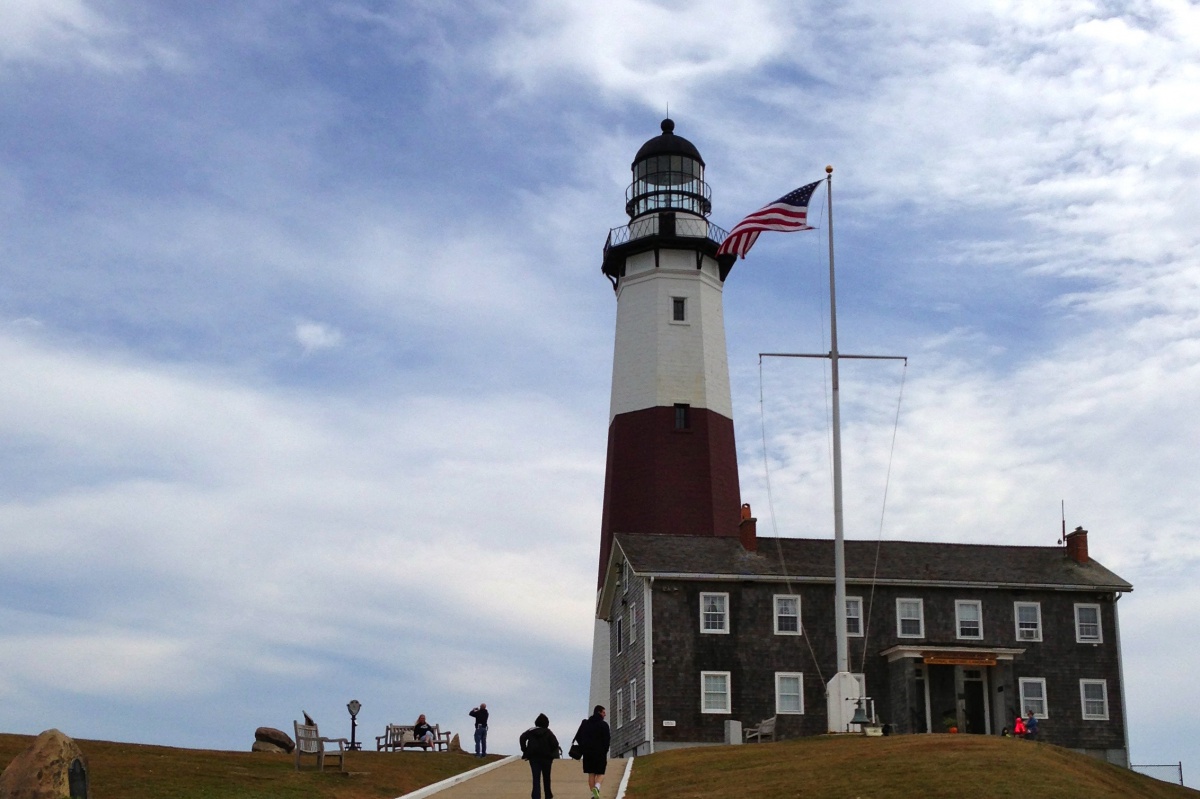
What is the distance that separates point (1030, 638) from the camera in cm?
4619

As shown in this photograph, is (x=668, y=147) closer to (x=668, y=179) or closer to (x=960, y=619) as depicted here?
(x=668, y=179)

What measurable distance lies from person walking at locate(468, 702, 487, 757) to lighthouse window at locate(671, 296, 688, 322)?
19710mm

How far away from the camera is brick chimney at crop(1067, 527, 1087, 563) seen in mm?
48469

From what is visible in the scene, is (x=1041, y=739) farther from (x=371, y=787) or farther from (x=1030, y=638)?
(x=371, y=787)

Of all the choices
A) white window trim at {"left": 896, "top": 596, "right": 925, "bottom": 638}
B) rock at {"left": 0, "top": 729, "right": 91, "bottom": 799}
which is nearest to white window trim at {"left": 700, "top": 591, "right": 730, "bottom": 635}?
white window trim at {"left": 896, "top": 596, "right": 925, "bottom": 638}

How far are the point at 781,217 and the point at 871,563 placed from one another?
1265 centimetres

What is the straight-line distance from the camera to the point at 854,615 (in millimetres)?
46031

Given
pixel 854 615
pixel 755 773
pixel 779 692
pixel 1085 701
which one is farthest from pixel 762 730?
pixel 755 773

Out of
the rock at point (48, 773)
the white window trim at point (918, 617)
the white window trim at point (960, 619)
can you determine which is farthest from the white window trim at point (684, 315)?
the rock at point (48, 773)

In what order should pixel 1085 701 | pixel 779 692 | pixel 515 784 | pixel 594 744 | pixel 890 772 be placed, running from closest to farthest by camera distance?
pixel 594 744
pixel 890 772
pixel 515 784
pixel 779 692
pixel 1085 701

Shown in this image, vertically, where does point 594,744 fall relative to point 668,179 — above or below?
below

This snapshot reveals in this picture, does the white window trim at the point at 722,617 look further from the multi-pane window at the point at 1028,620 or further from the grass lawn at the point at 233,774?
the grass lawn at the point at 233,774

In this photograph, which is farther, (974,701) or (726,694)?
(974,701)

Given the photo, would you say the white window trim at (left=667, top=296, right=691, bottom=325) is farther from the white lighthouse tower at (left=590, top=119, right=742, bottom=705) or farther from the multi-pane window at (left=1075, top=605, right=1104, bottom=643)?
the multi-pane window at (left=1075, top=605, right=1104, bottom=643)
